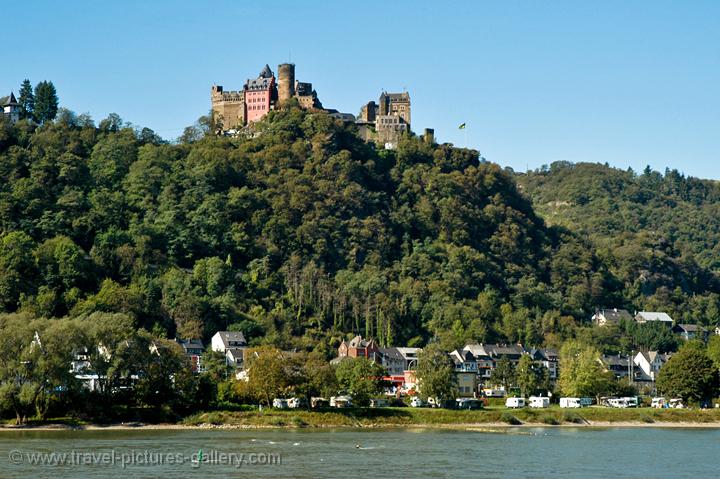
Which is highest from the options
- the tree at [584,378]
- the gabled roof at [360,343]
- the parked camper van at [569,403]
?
the gabled roof at [360,343]

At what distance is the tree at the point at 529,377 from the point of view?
108375mm

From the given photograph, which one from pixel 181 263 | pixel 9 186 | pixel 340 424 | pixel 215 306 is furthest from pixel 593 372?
pixel 9 186

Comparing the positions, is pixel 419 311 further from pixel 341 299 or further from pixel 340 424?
pixel 340 424

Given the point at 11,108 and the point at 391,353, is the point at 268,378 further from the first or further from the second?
the point at 11,108

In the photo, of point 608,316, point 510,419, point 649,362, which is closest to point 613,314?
point 608,316

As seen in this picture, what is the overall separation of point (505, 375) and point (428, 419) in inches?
926

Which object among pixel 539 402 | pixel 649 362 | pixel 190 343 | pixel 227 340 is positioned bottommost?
pixel 539 402

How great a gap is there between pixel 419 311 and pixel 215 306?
2713cm

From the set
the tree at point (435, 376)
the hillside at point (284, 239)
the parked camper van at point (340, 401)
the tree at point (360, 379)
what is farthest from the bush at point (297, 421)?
the hillside at point (284, 239)

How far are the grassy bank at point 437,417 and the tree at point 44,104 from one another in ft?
323

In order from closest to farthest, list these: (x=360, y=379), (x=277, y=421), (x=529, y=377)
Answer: (x=277, y=421) < (x=360, y=379) < (x=529, y=377)

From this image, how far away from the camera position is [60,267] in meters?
125

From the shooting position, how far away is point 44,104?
174 metres

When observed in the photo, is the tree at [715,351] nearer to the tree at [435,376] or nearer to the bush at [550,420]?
the bush at [550,420]
